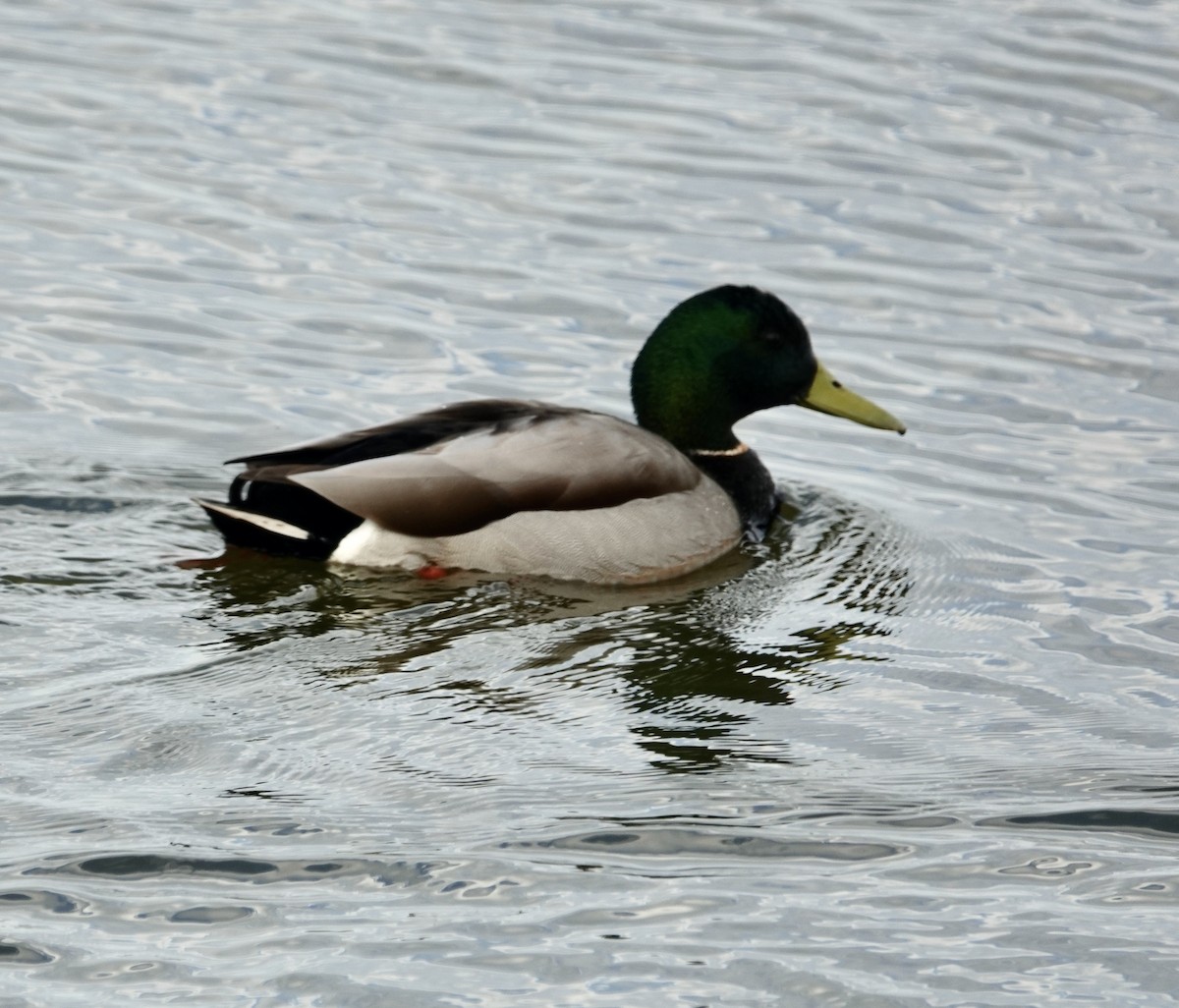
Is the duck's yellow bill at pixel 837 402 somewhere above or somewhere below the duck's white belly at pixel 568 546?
above

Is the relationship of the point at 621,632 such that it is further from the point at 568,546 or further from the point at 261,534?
the point at 261,534

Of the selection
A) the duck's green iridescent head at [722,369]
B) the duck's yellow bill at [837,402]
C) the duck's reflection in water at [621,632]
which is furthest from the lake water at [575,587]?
the duck's green iridescent head at [722,369]

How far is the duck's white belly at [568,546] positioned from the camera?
760cm

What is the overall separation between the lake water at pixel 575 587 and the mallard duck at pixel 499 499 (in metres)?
0.17

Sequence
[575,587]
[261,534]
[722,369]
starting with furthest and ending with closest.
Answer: [722,369] < [575,587] < [261,534]

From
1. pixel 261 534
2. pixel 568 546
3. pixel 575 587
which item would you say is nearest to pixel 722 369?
pixel 568 546

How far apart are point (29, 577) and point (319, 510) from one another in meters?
1.05

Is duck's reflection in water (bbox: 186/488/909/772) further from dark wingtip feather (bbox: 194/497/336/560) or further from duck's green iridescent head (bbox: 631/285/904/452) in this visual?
duck's green iridescent head (bbox: 631/285/904/452)

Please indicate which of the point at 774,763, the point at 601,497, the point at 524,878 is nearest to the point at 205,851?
the point at 524,878

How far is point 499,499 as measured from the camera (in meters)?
7.71

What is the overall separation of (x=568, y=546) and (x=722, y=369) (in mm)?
1406

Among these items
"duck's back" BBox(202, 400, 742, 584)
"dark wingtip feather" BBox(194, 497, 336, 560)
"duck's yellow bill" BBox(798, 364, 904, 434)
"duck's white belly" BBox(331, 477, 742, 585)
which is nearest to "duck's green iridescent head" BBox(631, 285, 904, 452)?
"duck's yellow bill" BBox(798, 364, 904, 434)

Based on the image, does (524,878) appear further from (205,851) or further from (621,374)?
(621,374)

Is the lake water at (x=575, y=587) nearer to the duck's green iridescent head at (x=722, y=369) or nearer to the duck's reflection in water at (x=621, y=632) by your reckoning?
the duck's reflection in water at (x=621, y=632)
